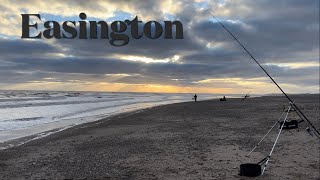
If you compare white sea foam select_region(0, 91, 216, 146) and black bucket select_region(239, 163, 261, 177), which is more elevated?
white sea foam select_region(0, 91, 216, 146)

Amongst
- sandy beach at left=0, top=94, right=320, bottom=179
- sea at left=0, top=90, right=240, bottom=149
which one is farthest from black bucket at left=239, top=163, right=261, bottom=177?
sea at left=0, top=90, right=240, bottom=149

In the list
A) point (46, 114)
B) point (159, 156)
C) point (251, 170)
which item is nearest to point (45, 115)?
point (46, 114)

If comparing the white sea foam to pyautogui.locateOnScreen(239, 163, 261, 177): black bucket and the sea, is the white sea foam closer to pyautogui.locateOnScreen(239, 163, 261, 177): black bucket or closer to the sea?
the sea

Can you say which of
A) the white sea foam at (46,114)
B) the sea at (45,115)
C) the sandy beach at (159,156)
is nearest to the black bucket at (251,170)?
the sandy beach at (159,156)

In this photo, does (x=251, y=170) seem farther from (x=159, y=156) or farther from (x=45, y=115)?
(x=45, y=115)

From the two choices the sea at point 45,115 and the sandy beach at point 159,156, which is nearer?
the sandy beach at point 159,156

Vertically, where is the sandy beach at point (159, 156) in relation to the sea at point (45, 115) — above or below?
below

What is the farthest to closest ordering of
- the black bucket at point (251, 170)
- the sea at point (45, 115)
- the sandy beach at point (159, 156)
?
the sea at point (45, 115)
the sandy beach at point (159, 156)
the black bucket at point (251, 170)

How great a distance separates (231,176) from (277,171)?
1423 millimetres

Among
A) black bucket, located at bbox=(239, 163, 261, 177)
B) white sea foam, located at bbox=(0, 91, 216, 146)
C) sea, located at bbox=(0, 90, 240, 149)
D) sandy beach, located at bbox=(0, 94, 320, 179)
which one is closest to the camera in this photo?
black bucket, located at bbox=(239, 163, 261, 177)

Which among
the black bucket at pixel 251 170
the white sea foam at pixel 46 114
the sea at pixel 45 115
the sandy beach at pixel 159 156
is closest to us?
the black bucket at pixel 251 170

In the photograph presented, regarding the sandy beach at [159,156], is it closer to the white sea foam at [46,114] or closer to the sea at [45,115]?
the sea at [45,115]

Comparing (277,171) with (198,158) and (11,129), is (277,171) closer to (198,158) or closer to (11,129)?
(198,158)

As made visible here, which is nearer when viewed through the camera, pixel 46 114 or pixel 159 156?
pixel 159 156
